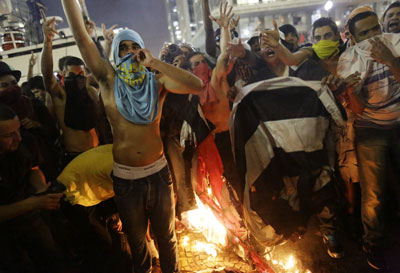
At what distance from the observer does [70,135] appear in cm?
381

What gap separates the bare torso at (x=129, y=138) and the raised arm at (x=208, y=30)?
6.85ft

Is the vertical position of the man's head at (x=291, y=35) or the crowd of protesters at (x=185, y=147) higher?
the man's head at (x=291, y=35)

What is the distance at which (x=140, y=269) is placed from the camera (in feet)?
8.62

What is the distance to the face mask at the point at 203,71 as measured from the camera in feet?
12.2

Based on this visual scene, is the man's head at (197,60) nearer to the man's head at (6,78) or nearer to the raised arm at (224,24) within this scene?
the raised arm at (224,24)

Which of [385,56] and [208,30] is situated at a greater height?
[208,30]

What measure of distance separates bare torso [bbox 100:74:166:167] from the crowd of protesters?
10mm

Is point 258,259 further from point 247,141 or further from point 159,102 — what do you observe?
point 159,102

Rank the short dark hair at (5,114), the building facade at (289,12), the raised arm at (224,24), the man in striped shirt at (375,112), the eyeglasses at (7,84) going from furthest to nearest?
the building facade at (289,12) < the eyeglasses at (7,84) < the raised arm at (224,24) < the man in striped shirt at (375,112) < the short dark hair at (5,114)

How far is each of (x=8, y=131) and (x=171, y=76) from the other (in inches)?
60.5

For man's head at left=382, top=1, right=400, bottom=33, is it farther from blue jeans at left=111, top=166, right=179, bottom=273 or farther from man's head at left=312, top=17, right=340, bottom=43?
blue jeans at left=111, top=166, right=179, bottom=273

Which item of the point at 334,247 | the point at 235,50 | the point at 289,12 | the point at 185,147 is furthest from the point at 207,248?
the point at 289,12

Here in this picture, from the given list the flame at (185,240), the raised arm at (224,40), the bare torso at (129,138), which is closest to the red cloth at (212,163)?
the flame at (185,240)

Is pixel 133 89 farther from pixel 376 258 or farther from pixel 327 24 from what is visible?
pixel 327 24
